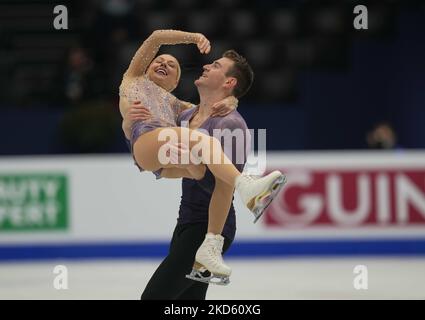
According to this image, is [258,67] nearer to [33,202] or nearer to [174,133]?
[33,202]

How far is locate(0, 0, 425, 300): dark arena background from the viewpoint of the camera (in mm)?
8492

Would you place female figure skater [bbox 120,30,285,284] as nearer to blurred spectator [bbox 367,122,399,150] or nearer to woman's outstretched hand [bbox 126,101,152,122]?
woman's outstretched hand [bbox 126,101,152,122]

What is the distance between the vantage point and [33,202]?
8648 mm

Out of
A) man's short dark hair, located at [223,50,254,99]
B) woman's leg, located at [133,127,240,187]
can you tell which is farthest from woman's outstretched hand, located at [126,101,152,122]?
man's short dark hair, located at [223,50,254,99]

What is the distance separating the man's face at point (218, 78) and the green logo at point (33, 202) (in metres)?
5.07

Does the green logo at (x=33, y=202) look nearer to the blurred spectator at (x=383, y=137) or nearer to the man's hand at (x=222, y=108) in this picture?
the blurred spectator at (x=383, y=137)

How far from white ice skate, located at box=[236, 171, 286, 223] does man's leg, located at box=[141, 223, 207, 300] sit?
1.38 ft

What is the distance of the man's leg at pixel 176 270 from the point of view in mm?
3898

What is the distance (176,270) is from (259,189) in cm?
61

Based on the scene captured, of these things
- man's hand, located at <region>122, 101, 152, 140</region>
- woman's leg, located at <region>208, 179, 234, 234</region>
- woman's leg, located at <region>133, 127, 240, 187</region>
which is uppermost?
man's hand, located at <region>122, 101, 152, 140</region>

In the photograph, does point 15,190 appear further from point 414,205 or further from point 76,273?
point 414,205

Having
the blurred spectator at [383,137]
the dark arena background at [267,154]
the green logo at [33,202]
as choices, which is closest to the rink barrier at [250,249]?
the dark arena background at [267,154]

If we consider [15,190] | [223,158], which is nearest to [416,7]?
[15,190]
